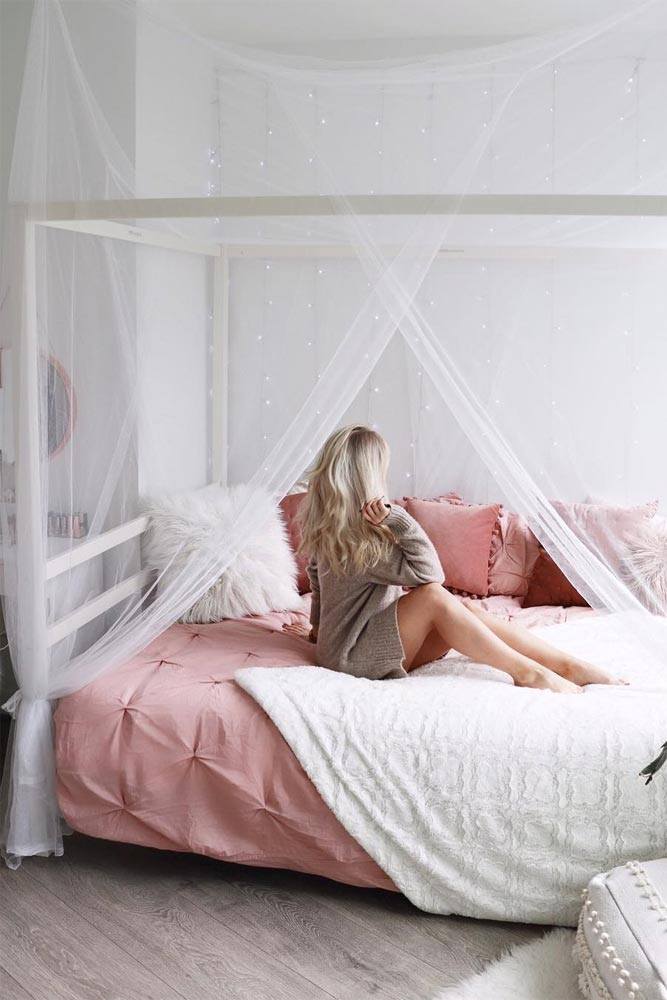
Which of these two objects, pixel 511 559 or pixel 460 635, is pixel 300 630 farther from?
pixel 511 559

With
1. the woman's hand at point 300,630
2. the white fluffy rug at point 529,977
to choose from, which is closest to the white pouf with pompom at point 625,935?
the white fluffy rug at point 529,977

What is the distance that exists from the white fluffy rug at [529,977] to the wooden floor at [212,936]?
1.9 inches

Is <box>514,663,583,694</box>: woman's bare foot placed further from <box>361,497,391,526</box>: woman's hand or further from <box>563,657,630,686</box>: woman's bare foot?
<box>361,497,391,526</box>: woman's hand

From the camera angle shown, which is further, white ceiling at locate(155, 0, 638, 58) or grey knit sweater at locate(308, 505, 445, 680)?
white ceiling at locate(155, 0, 638, 58)

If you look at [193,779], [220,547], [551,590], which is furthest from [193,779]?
[551,590]

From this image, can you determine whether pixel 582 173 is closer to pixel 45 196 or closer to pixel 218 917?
pixel 45 196

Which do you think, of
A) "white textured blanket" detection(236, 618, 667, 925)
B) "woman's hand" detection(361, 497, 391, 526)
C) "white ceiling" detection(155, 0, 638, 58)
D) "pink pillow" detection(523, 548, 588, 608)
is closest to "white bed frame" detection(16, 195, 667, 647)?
"woman's hand" detection(361, 497, 391, 526)

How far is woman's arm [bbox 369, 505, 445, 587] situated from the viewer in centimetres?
289

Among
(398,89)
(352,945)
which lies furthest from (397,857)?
(398,89)

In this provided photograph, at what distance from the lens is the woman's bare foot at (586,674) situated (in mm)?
2841

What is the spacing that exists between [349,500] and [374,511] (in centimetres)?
7

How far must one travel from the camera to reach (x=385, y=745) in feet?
8.45

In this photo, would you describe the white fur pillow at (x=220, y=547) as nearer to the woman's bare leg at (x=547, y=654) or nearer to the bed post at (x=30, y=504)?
the bed post at (x=30, y=504)

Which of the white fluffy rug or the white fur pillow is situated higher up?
the white fur pillow
